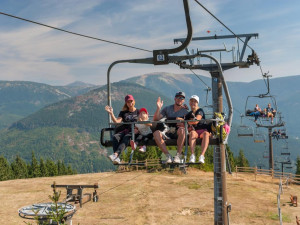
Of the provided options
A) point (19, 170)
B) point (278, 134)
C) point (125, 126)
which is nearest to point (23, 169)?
point (19, 170)

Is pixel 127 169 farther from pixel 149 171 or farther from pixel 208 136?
pixel 208 136

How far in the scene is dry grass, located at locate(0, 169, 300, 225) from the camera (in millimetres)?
27344

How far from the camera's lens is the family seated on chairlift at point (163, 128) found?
936 centimetres

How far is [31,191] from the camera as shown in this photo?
40.3 m

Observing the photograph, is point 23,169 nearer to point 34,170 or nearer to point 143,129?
point 34,170

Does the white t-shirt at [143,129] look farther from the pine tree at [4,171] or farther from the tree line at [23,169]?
the tree line at [23,169]

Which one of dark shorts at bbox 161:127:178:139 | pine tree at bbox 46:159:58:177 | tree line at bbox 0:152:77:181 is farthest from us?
pine tree at bbox 46:159:58:177

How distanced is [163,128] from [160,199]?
25600 millimetres

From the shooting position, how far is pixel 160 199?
34062mm

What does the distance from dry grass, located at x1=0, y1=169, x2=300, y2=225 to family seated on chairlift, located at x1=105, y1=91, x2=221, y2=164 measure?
17.6 metres

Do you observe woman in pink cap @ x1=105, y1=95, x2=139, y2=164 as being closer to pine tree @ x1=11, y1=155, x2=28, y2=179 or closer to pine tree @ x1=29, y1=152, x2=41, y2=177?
pine tree @ x1=11, y1=155, x2=28, y2=179

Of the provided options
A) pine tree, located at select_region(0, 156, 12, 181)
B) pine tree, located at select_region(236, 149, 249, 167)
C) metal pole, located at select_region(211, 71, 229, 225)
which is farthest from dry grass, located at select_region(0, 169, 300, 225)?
pine tree, located at select_region(236, 149, 249, 167)

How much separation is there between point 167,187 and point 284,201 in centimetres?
1256

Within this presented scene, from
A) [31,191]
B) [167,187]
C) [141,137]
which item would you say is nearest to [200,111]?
[141,137]
